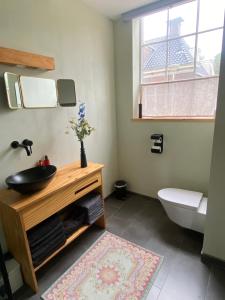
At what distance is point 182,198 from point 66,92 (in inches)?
66.6

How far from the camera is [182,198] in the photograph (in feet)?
6.41

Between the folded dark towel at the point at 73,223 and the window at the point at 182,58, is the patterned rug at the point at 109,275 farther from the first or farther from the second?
the window at the point at 182,58

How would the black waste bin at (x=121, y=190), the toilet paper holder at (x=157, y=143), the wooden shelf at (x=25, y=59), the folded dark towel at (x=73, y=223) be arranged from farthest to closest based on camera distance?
the black waste bin at (x=121, y=190) → the toilet paper holder at (x=157, y=143) → the folded dark towel at (x=73, y=223) → the wooden shelf at (x=25, y=59)

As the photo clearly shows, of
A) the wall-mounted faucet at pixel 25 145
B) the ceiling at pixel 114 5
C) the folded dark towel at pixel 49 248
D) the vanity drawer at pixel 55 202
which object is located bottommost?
the folded dark towel at pixel 49 248

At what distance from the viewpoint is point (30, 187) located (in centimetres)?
130

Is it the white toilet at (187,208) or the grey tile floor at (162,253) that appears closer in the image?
the grey tile floor at (162,253)

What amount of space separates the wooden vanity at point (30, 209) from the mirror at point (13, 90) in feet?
2.36

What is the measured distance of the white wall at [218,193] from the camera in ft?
4.38

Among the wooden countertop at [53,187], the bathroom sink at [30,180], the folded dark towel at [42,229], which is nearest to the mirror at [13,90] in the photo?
the bathroom sink at [30,180]

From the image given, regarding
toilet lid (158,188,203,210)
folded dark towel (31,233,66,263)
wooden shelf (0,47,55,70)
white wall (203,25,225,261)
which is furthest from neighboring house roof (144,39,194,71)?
folded dark towel (31,233,66,263)

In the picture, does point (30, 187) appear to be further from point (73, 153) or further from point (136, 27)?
point (136, 27)

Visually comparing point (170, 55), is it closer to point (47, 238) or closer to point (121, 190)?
point (121, 190)

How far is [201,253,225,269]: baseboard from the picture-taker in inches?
61.7

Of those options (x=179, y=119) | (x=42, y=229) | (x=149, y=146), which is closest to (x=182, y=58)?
(x=179, y=119)
